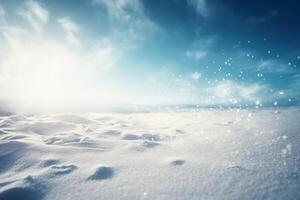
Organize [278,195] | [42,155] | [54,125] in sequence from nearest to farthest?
[278,195] → [42,155] → [54,125]

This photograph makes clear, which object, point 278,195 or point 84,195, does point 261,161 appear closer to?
point 278,195

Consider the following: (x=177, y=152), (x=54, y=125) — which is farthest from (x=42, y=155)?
(x=54, y=125)

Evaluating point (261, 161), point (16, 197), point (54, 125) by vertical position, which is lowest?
point (16, 197)

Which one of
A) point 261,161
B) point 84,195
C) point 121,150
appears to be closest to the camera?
point 84,195

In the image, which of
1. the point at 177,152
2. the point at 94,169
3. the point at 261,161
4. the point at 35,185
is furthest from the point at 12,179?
the point at 261,161

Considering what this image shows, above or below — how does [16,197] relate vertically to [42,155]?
below

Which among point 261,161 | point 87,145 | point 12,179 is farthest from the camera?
point 87,145

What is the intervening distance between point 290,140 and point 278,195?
5.56ft

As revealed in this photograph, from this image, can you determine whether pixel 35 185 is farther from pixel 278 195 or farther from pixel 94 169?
pixel 278 195

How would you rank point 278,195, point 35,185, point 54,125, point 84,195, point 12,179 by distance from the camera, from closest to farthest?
point 278,195 → point 84,195 → point 35,185 → point 12,179 → point 54,125

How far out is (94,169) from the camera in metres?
2.34

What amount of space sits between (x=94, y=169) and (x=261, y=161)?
1.73 m

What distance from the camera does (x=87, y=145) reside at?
3209 millimetres

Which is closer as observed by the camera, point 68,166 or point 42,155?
point 68,166
